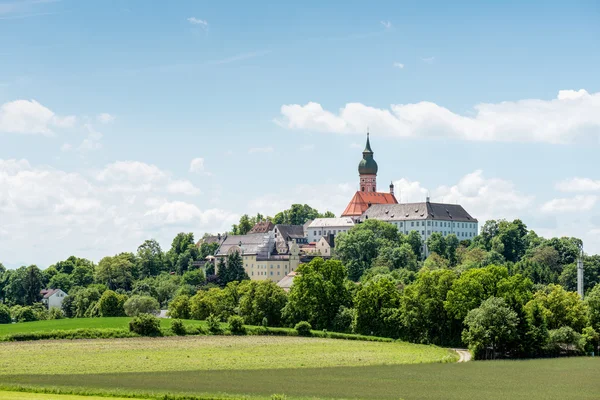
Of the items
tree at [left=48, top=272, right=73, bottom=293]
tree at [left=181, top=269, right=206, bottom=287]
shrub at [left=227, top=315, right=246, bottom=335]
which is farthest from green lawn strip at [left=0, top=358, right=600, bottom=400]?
tree at [left=48, top=272, right=73, bottom=293]

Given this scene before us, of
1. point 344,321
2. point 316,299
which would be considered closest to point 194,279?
point 316,299

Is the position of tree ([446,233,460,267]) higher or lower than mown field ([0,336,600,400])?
higher

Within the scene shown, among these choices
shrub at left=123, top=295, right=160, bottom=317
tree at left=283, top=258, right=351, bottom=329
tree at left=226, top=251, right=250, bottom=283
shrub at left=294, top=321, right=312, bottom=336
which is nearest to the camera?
shrub at left=294, top=321, right=312, bottom=336

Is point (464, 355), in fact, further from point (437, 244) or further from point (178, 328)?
point (437, 244)

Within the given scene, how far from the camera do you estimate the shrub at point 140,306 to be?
13800 centimetres

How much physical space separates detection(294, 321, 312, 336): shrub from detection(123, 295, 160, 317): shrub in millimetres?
42679

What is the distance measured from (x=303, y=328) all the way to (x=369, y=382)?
4114 cm

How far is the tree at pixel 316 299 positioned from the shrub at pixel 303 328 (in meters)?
6.79

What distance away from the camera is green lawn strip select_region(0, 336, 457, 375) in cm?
6862

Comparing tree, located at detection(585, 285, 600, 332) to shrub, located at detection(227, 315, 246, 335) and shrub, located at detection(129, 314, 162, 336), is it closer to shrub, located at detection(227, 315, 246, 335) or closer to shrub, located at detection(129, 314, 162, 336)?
shrub, located at detection(227, 315, 246, 335)

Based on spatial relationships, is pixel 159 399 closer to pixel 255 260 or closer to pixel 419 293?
pixel 419 293

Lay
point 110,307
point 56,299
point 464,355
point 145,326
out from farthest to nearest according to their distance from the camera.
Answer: point 56,299
point 110,307
point 145,326
point 464,355

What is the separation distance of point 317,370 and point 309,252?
123 m

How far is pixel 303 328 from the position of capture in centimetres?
10112
